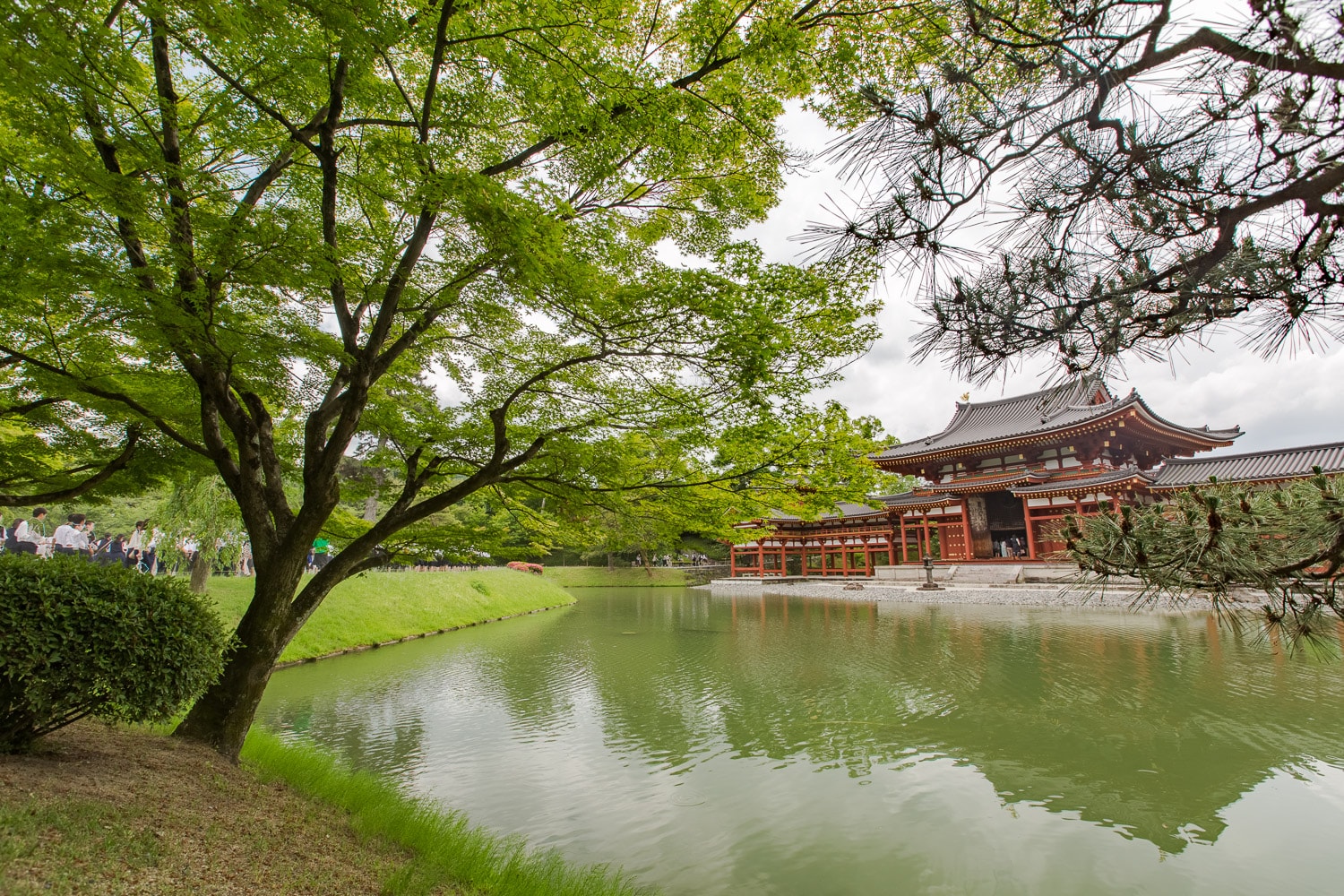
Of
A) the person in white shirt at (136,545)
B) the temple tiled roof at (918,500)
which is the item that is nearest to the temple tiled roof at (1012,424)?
the temple tiled roof at (918,500)

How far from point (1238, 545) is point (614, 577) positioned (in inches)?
1567

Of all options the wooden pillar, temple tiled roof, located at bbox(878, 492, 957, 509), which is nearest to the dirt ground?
temple tiled roof, located at bbox(878, 492, 957, 509)

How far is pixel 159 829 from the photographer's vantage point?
2680mm

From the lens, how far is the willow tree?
3176 millimetres

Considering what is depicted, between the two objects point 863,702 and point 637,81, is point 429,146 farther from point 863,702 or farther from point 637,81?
point 863,702

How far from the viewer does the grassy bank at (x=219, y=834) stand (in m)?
2.27

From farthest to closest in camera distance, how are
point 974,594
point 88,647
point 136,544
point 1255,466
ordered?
1. point 974,594
2. point 1255,466
3. point 136,544
4. point 88,647

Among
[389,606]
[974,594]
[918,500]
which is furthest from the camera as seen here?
[918,500]

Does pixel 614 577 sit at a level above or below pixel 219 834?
below

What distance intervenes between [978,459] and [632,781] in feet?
77.5

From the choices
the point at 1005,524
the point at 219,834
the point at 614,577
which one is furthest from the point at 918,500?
the point at 219,834

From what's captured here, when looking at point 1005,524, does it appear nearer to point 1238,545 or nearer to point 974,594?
point 974,594

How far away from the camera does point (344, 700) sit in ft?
26.4

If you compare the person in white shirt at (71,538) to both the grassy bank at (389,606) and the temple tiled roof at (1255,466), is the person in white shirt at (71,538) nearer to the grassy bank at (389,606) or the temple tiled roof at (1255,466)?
the grassy bank at (389,606)
